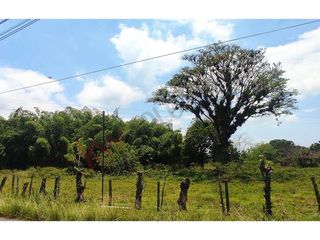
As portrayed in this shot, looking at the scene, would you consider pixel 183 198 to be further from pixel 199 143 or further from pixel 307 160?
pixel 307 160

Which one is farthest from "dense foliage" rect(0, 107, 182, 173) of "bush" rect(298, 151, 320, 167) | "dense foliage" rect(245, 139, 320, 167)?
"bush" rect(298, 151, 320, 167)

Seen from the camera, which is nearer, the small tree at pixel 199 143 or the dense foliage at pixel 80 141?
the dense foliage at pixel 80 141

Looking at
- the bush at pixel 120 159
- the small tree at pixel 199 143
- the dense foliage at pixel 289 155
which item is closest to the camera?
the bush at pixel 120 159

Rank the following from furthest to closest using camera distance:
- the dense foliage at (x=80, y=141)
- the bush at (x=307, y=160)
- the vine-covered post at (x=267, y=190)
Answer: the bush at (x=307, y=160)
the dense foliage at (x=80, y=141)
the vine-covered post at (x=267, y=190)

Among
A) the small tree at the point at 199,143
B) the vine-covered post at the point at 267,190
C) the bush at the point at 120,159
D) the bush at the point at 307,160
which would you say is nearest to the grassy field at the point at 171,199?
the vine-covered post at the point at 267,190

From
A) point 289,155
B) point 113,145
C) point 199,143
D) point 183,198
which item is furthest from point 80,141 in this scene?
point 289,155

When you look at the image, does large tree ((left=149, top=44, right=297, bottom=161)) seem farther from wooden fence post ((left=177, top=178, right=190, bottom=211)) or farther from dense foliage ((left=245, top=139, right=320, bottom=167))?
wooden fence post ((left=177, top=178, right=190, bottom=211))

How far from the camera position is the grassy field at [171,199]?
24.3 ft

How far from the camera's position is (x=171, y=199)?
1424cm

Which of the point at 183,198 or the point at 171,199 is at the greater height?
the point at 183,198

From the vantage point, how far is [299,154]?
22.8 m

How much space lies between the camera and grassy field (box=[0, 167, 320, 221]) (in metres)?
7.41

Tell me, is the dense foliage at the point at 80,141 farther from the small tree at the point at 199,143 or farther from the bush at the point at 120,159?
the small tree at the point at 199,143

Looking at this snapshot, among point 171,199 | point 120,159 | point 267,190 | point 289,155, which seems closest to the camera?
point 267,190
